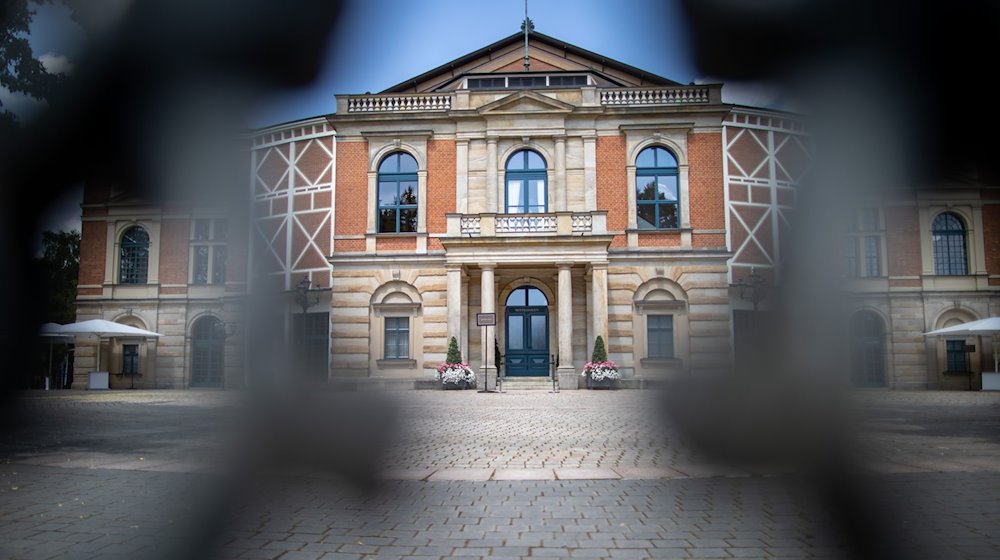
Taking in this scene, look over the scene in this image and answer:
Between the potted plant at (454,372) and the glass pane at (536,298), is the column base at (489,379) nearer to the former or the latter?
the potted plant at (454,372)

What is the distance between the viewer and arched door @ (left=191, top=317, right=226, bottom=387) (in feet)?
2.90

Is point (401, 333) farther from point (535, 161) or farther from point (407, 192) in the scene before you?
point (535, 161)

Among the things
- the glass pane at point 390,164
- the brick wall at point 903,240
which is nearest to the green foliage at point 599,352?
the glass pane at point 390,164

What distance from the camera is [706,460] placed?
1108 millimetres

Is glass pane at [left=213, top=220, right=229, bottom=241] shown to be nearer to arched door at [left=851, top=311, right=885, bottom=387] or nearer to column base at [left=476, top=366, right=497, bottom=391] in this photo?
arched door at [left=851, top=311, right=885, bottom=387]

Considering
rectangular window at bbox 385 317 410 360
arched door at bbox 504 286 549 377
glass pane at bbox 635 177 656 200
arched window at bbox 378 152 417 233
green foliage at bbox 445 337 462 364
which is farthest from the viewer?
arched door at bbox 504 286 549 377

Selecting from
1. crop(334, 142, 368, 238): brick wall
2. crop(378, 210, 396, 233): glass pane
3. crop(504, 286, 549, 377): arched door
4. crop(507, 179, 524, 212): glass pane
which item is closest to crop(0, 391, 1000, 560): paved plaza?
crop(334, 142, 368, 238): brick wall

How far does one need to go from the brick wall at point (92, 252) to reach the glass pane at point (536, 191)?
900 inches

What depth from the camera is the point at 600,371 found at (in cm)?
2011

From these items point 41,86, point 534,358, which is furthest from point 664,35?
point 534,358

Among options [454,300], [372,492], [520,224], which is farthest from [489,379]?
[372,492]

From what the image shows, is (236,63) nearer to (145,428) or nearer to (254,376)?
(254,376)

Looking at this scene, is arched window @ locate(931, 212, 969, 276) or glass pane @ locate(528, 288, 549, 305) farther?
glass pane @ locate(528, 288, 549, 305)

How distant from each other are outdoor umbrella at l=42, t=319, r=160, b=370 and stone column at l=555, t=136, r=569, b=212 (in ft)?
70.6
